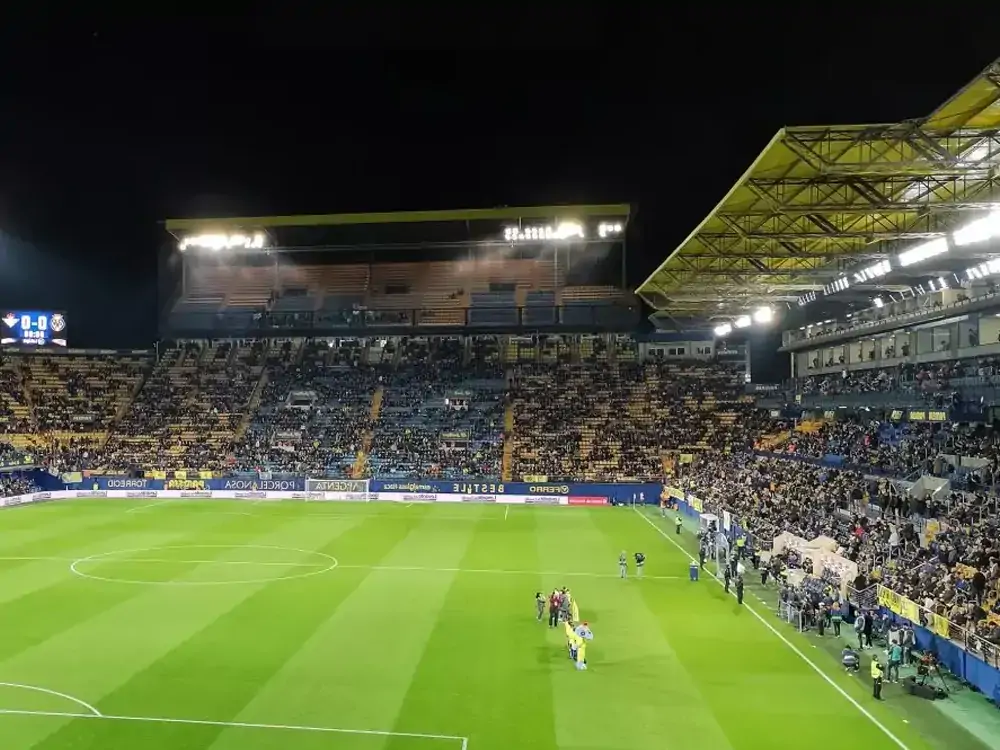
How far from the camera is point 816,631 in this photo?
23.0 meters

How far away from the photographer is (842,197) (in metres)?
28.6

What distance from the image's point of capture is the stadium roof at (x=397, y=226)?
236ft

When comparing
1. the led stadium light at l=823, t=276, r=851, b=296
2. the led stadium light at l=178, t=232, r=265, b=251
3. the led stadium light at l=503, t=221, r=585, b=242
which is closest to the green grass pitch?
the led stadium light at l=823, t=276, r=851, b=296

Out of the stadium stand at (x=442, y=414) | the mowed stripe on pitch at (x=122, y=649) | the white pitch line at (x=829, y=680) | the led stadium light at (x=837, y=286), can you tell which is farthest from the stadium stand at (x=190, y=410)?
the white pitch line at (x=829, y=680)

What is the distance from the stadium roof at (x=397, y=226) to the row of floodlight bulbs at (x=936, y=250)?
118 feet

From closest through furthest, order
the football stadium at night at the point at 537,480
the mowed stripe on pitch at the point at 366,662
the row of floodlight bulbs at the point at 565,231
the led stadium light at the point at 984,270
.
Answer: the mowed stripe on pitch at the point at 366,662, the football stadium at night at the point at 537,480, the led stadium light at the point at 984,270, the row of floodlight bulbs at the point at 565,231

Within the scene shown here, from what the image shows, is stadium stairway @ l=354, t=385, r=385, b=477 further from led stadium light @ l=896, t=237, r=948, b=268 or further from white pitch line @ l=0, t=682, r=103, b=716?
white pitch line @ l=0, t=682, r=103, b=716

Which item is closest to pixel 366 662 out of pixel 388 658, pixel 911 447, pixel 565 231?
pixel 388 658

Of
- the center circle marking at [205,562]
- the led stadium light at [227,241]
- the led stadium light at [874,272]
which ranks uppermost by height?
the led stadium light at [227,241]

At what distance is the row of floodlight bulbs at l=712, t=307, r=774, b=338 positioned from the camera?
4816 centimetres

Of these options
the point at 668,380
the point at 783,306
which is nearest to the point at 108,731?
the point at 783,306

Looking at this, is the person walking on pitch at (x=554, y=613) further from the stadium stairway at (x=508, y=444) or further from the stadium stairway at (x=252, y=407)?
the stadium stairway at (x=252, y=407)

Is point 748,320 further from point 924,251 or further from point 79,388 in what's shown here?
point 79,388

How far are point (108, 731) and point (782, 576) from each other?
67.6 feet
